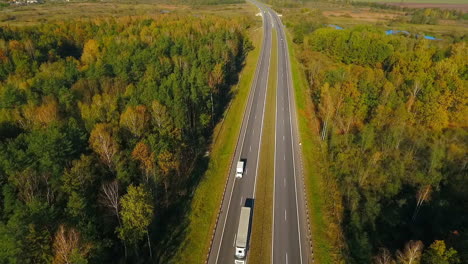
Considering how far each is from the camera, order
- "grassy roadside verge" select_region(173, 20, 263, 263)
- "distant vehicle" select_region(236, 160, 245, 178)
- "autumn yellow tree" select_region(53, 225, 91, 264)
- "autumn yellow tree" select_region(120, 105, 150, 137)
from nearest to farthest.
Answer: "autumn yellow tree" select_region(53, 225, 91, 264)
"grassy roadside verge" select_region(173, 20, 263, 263)
"autumn yellow tree" select_region(120, 105, 150, 137)
"distant vehicle" select_region(236, 160, 245, 178)

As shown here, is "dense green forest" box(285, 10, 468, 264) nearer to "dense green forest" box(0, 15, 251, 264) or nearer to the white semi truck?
the white semi truck

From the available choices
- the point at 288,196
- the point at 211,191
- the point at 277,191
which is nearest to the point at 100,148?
the point at 211,191

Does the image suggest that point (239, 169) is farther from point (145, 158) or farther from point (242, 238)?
point (145, 158)

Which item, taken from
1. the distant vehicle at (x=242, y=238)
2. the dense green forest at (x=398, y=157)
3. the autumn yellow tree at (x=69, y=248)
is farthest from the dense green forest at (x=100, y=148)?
the dense green forest at (x=398, y=157)

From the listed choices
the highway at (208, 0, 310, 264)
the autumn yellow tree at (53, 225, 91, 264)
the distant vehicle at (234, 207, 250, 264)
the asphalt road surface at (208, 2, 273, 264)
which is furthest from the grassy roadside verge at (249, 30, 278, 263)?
the autumn yellow tree at (53, 225, 91, 264)

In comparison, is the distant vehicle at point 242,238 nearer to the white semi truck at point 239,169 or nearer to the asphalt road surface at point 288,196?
the asphalt road surface at point 288,196

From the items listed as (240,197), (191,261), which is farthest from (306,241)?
(191,261)
